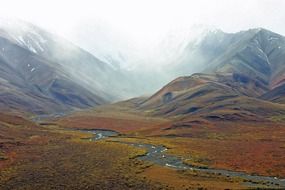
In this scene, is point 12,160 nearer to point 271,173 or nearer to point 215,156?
point 215,156

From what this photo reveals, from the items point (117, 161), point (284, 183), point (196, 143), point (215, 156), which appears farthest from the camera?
point (196, 143)

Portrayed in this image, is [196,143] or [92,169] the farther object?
[196,143]

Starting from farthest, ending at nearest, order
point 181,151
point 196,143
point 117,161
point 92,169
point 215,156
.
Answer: point 196,143
point 181,151
point 215,156
point 117,161
point 92,169

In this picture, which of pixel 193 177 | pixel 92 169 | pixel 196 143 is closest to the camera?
pixel 193 177

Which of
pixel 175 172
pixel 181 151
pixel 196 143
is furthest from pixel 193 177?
pixel 196 143

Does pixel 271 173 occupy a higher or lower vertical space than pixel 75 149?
lower

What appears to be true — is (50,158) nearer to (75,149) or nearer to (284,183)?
(75,149)

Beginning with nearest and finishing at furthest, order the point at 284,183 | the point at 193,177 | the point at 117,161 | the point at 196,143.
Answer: the point at 284,183
the point at 193,177
the point at 117,161
the point at 196,143

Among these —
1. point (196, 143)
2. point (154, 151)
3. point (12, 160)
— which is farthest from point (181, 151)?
point (12, 160)

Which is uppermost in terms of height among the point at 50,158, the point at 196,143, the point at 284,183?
the point at 196,143
